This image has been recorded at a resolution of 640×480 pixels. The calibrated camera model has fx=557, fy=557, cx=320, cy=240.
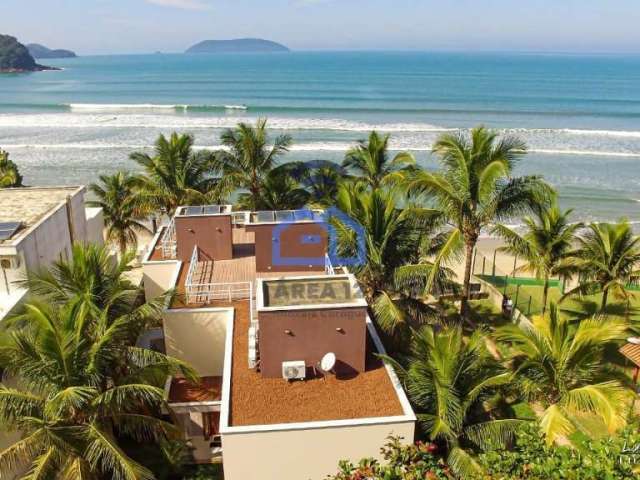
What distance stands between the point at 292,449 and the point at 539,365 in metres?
5.48

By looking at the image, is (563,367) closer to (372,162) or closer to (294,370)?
(294,370)

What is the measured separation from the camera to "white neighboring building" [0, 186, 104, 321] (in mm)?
15133

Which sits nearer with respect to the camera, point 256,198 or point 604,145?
point 256,198

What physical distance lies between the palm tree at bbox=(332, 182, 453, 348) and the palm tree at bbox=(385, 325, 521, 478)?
2.49m

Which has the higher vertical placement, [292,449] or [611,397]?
[611,397]

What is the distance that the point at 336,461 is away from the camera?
36.4 feet

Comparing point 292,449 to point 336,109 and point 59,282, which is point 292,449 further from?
point 336,109

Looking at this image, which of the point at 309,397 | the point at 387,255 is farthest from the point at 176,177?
the point at 309,397

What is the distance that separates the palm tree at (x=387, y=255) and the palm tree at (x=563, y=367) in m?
3.15

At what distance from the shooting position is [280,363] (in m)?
12.8

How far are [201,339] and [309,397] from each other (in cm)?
443

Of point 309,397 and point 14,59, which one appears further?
point 14,59

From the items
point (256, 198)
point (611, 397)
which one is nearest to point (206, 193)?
point (256, 198)

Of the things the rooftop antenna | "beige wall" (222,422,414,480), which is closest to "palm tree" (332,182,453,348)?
the rooftop antenna
